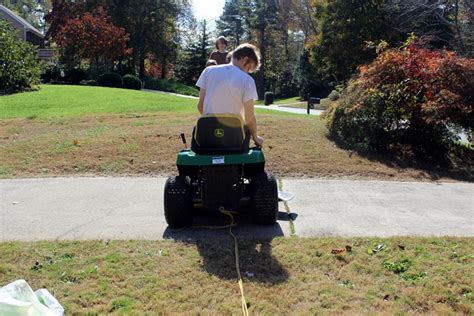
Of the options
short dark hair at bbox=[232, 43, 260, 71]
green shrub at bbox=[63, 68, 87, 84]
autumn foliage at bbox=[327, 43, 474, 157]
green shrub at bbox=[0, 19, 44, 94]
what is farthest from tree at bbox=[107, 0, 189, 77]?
short dark hair at bbox=[232, 43, 260, 71]

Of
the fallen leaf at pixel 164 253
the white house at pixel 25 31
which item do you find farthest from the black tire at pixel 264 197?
the white house at pixel 25 31

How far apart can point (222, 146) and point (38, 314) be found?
2.40 meters

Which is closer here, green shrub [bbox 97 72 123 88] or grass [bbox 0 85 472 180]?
grass [bbox 0 85 472 180]

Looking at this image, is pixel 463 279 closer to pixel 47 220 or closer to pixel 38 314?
pixel 38 314

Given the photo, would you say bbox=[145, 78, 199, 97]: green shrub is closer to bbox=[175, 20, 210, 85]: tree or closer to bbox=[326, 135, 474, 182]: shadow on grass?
bbox=[175, 20, 210, 85]: tree

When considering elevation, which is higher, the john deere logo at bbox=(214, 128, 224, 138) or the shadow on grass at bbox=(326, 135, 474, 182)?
the john deere logo at bbox=(214, 128, 224, 138)

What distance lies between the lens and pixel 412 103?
871cm

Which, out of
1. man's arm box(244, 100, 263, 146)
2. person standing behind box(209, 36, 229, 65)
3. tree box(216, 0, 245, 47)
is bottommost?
man's arm box(244, 100, 263, 146)

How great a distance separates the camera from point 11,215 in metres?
5.42

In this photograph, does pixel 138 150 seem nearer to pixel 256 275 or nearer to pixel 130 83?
pixel 256 275

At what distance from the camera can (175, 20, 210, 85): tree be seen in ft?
168

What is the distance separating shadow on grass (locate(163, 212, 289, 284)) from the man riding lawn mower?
0.16 meters

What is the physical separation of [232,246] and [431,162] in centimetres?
546

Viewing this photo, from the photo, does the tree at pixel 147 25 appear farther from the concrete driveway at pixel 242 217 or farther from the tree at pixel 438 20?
the concrete driveway at pixel 242 217
